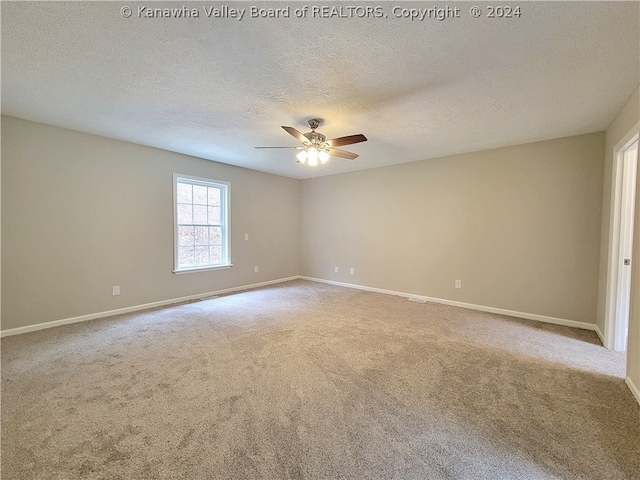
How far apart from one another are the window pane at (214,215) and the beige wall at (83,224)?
60 cm

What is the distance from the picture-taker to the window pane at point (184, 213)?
15.0 ft

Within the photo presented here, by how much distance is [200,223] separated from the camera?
4852mm

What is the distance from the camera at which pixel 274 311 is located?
4.04 m

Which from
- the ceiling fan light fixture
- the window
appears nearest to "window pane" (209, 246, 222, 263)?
the window

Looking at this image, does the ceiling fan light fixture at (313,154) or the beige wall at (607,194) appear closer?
the beige wall at (607,194)

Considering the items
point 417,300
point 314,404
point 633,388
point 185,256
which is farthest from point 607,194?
point 185,256

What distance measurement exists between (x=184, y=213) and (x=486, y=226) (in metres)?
4.85

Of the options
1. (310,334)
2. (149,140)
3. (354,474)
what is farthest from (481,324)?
(149,140)

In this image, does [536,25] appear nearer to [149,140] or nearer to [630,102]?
[630,102]

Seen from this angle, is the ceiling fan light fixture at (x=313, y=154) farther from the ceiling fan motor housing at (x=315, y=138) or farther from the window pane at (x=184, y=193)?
the window pane at (x=184, y=193)

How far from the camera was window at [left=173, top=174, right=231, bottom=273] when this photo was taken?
179 inches

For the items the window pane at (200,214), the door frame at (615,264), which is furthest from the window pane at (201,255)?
the door frame at (615,264)

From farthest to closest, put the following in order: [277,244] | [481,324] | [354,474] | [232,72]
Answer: [277,244], [481,324], [232,72], [354,474]

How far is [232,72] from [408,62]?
132 cm
